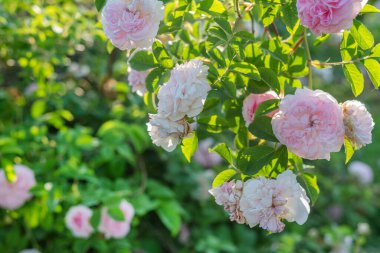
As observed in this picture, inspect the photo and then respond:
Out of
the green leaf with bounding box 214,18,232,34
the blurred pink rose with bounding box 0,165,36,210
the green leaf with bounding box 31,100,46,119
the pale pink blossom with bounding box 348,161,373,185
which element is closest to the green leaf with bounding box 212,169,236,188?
the green leaf with bounding box 214,18,232,34

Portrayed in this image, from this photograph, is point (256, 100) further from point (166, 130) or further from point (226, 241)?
point (226, 241)

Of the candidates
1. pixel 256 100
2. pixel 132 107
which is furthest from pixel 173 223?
pixel 256 100

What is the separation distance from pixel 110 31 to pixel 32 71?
1.28 m

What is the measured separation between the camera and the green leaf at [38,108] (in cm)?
226

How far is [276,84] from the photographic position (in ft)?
3.18

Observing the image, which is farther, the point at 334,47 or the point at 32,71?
the point at 334,47

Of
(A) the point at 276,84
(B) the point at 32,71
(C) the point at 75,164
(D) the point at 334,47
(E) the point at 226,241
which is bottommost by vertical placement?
(D) the point at 334,47

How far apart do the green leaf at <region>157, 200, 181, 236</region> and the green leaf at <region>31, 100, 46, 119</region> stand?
23.1 inches

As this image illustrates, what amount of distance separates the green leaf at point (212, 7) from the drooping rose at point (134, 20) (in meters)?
0.09

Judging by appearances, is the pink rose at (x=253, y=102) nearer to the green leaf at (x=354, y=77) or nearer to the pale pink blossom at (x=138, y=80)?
the green leaf at (x=354, y=77)

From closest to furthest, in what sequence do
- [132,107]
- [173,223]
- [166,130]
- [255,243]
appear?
[166,130], [173,223], [132,107], [255,243]

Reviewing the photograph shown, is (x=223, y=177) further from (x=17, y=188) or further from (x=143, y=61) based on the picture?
(x=17, y=188)

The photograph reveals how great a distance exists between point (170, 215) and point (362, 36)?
4.15ft

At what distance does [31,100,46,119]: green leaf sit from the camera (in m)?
2.26
